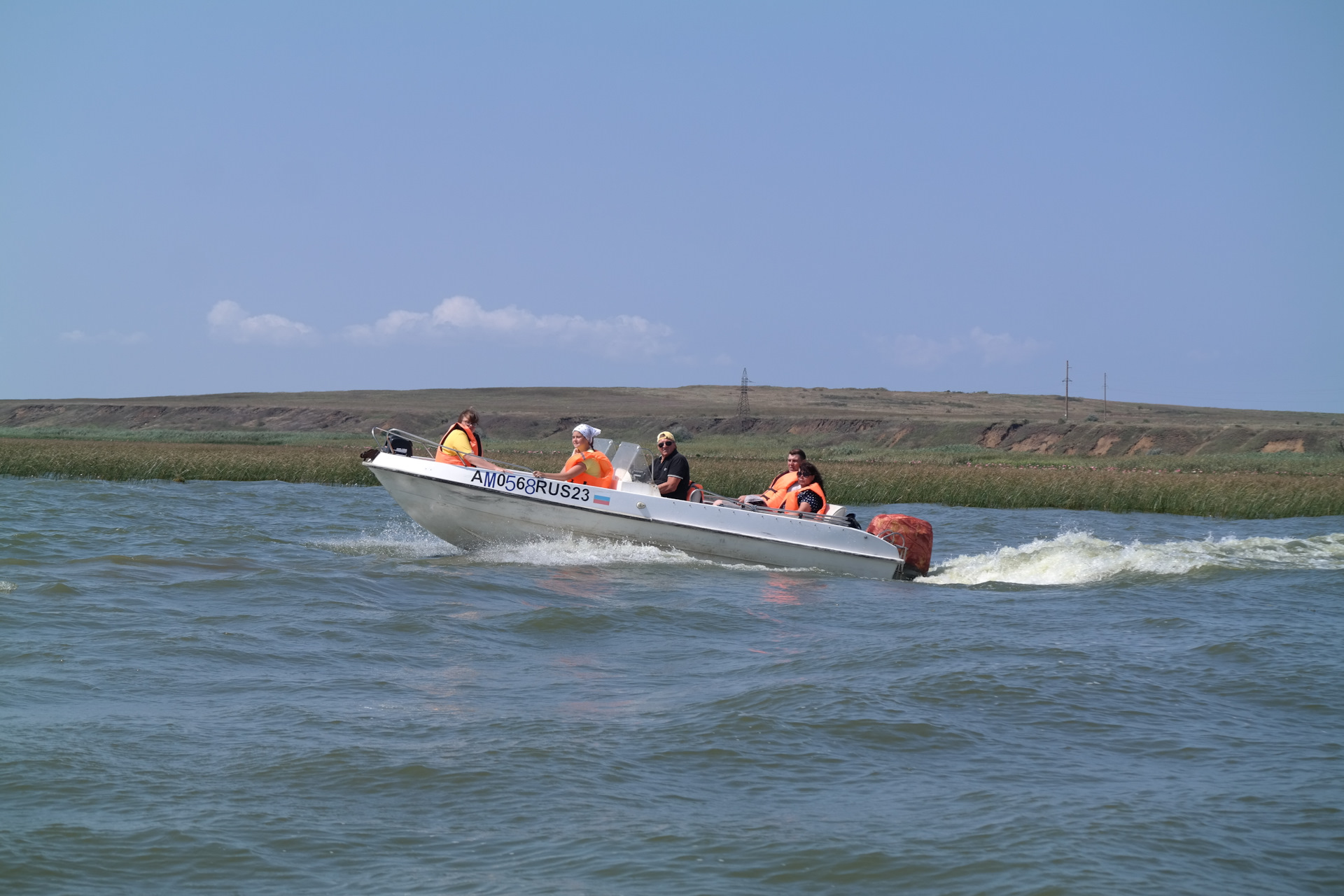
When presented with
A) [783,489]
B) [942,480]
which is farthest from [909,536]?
[942,480]

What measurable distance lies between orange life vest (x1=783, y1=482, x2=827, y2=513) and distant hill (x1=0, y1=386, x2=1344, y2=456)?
4970cm

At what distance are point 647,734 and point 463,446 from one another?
8.74m

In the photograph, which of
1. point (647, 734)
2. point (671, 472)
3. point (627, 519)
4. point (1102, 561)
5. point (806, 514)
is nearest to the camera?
point (647, 734)

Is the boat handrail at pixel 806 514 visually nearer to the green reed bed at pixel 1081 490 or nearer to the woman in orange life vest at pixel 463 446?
the woman in orange life vest at pixel 463 446

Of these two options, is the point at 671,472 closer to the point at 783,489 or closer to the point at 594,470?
the point at 594,470

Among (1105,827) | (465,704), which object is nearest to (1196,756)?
(1105,827)

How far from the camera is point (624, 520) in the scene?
1445cm

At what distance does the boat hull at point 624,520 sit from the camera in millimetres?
14430

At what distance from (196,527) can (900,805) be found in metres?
15.1

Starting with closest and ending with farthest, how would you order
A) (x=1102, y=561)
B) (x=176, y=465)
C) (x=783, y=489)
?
(x=783, y=489)
(x=1102, y=561)
(x=176, y=465)

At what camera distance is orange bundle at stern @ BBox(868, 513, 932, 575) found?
14.8 metres

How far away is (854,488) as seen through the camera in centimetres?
2812

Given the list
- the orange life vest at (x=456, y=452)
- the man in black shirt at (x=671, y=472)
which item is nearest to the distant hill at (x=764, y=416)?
the man in black shirt at (x=671, y=472)

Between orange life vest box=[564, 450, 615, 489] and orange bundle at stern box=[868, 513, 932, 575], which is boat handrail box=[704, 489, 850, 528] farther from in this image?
orange life vest box=[564, 450, 615, 489]
